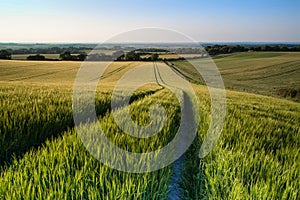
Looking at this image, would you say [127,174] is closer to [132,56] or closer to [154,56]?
[132,56]

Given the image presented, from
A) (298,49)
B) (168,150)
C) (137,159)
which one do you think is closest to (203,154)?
(168,150)

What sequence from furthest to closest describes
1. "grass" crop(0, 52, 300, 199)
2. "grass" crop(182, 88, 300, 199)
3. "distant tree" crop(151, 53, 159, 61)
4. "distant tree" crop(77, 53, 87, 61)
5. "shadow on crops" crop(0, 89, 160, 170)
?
"distant tree" crop(151, 53, 159, 61), "distant tree" crop(77, 53, 87, 61), "shadow on crops" crop(0, 89, 160, 170), "grass" crop(182, 88, 300, 199), "grass" crop(0, 52, 300, 199)

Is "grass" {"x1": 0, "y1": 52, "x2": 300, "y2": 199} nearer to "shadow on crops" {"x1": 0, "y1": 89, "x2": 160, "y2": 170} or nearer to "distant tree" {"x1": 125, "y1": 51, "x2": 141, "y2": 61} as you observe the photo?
"shadow on crops" {"x1": 0, "y1": 89, "x2": 160, "y2": 170}

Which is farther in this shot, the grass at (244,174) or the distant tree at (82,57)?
the distant tree at (82,57)

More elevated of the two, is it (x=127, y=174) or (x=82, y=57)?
(x=82, y=57)

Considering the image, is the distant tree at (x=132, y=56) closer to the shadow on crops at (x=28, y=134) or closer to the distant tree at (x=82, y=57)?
the distant tree at (x=82, y=57)

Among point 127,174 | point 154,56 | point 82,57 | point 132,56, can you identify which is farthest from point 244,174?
point 82,57

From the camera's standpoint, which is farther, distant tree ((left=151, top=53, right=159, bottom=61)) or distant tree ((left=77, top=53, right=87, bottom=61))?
distant tree ((left=151, top=53, right=159, bottom=61))

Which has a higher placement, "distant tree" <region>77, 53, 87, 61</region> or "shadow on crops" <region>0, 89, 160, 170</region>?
"distant tree" <region>77, 53, 87, 61</region>

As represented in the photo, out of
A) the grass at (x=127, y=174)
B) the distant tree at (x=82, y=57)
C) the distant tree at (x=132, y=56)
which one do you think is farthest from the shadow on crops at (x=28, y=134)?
the distant tree at (x=82, y=57)

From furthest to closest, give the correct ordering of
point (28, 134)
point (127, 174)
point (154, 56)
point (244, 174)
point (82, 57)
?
point (154, 56) → point (82, 57) → point (28, 134) → point (244, 174) → point (127, 174)

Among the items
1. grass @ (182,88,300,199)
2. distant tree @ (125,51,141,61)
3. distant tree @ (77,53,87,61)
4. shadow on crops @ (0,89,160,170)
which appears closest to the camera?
grass @ (182,88,300,199)

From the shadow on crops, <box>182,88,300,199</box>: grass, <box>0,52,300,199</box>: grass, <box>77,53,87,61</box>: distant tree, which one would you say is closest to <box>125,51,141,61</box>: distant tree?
<box>77,53,87,61</box>: distant tree

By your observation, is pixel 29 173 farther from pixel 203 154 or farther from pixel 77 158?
pixel 203 154
